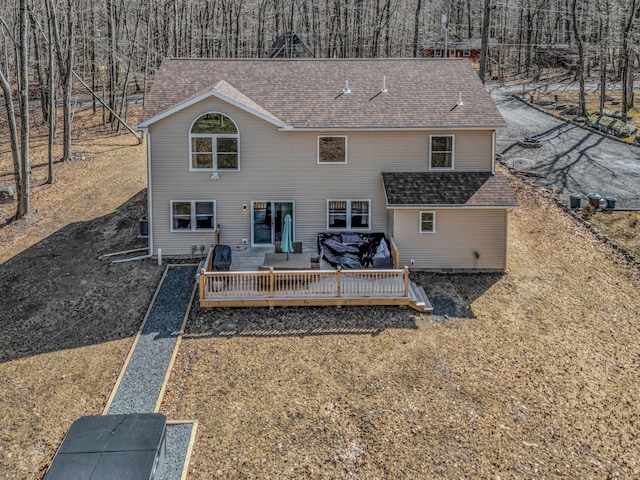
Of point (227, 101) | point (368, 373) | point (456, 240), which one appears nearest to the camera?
point (368, 373)

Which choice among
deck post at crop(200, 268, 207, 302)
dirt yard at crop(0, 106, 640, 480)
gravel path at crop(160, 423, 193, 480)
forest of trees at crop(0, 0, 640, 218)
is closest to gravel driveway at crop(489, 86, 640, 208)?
forest of trees at crop(0, 0, 640, 218)

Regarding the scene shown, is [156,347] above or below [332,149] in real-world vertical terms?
below

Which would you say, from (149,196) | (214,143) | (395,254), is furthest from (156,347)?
(395,254)

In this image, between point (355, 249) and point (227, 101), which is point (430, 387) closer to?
point (355, 249)

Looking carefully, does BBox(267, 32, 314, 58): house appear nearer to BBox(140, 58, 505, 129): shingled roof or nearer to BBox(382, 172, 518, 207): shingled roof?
BBox(140, 58, 505, 129): shingled roof

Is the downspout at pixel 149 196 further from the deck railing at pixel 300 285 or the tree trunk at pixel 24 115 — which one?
the tree trunk at pixel 24 115

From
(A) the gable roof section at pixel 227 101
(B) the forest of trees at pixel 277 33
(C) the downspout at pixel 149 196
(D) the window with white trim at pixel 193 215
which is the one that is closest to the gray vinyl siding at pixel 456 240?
(A) the gable roof section at pixel 227 101

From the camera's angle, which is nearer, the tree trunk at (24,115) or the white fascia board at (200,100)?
the white fascia board at (200,100)
